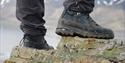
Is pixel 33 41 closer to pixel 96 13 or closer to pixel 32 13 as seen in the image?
pixel 32 13

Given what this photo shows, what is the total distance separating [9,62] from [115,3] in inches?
355

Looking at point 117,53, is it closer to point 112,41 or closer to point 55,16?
point 112,41

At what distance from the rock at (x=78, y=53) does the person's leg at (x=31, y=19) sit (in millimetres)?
97

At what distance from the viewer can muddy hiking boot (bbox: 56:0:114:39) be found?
9.46 feet

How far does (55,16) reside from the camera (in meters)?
12.3

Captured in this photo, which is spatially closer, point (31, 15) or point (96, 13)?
point (31, 15)

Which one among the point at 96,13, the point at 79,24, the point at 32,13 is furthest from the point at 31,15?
the point at 96,13

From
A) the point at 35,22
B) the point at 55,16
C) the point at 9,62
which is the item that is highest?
the point at 35,22

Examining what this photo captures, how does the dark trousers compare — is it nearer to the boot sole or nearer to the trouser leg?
the trouser leg

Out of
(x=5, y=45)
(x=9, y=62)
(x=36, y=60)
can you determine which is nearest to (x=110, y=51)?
(x=36, y=60)

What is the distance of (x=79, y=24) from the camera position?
291cm

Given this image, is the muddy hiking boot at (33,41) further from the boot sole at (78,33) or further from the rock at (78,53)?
the boot sole at (78,33)

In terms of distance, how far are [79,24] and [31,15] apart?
328mm

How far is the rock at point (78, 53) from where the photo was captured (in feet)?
8.96
